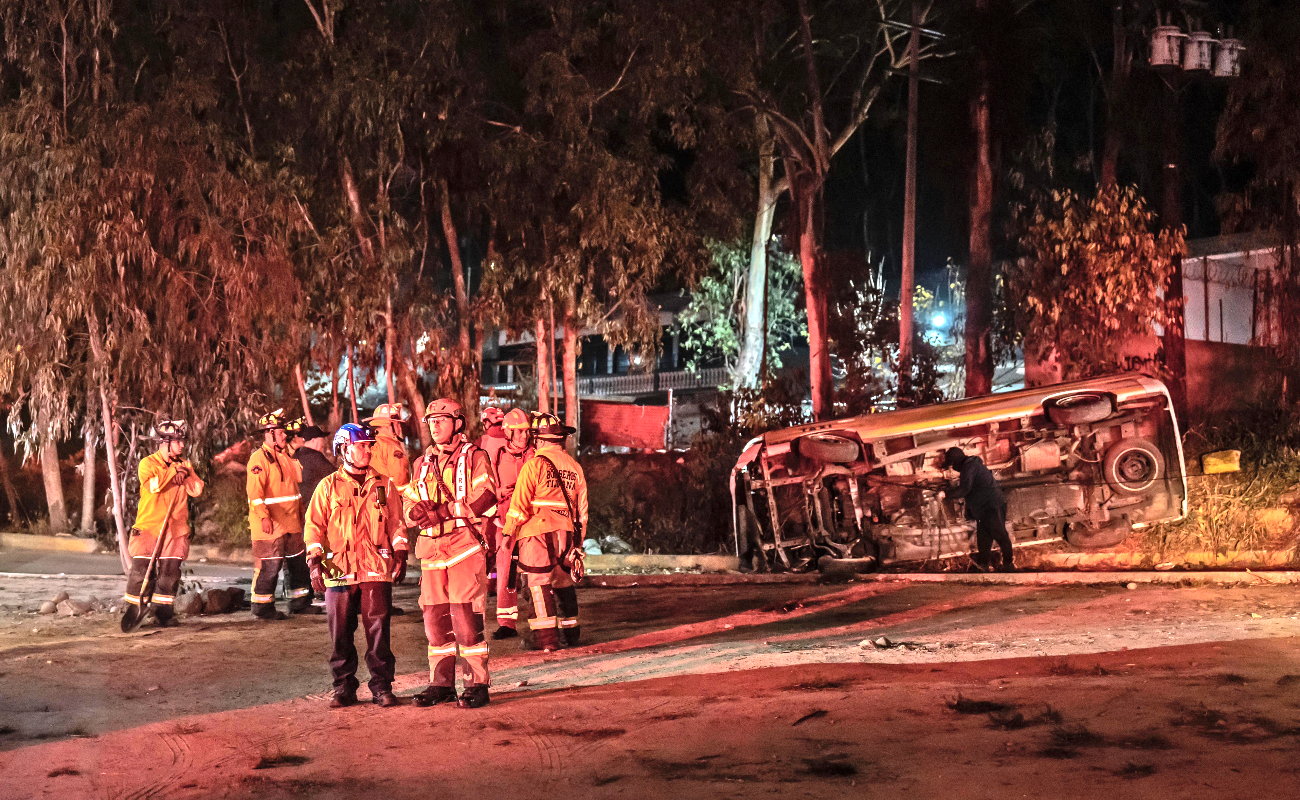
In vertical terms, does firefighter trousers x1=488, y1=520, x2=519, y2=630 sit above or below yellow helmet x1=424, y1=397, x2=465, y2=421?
below

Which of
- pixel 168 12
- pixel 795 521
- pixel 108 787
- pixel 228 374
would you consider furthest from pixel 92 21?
pixel 108 787

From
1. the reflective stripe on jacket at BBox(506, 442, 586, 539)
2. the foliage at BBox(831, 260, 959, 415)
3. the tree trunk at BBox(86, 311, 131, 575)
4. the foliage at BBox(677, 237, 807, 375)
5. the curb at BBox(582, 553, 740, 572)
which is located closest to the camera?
the reflective stripe on jacket at BBox(506, 442, 586, 539)

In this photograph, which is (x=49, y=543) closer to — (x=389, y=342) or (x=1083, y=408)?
(x=389, y=342)

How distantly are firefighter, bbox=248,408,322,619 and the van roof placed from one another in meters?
5.36

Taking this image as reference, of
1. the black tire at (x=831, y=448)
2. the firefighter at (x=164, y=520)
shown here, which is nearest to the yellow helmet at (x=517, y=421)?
the firefighter at (x=164, y=520)

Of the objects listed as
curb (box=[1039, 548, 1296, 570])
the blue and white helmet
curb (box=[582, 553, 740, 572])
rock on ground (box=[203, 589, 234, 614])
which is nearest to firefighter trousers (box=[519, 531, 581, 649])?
the blue and white helmet

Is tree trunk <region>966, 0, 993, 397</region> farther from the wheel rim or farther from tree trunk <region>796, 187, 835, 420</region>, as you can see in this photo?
the wheel rim

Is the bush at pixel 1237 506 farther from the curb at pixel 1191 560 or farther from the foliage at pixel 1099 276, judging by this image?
the foliage at pixel 1099 276

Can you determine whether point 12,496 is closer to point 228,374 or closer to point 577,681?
point 228,374

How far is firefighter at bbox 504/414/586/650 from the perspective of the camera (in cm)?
958

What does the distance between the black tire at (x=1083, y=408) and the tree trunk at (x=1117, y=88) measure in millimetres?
6925

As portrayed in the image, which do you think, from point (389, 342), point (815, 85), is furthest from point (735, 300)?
point (389, 342)

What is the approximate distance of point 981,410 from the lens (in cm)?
1376

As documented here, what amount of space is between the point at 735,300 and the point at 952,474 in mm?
22978
